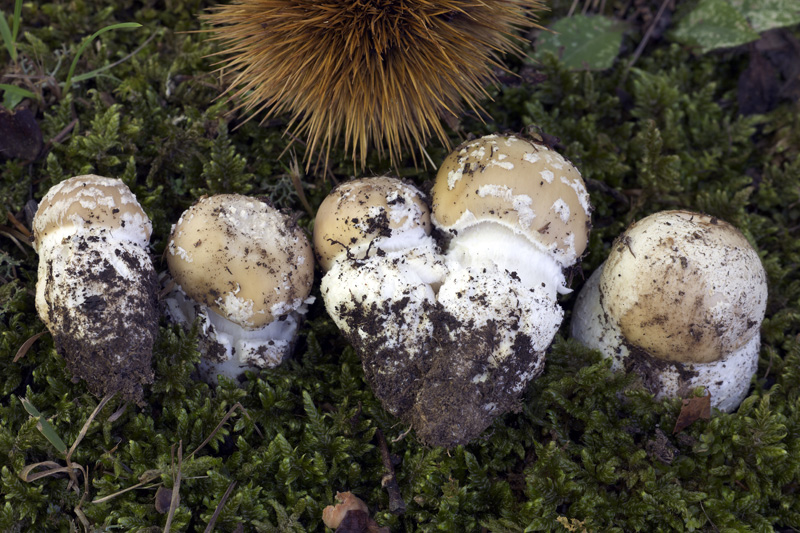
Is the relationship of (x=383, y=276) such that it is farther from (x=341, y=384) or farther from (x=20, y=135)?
(x=20, y=135)

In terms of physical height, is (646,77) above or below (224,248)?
above

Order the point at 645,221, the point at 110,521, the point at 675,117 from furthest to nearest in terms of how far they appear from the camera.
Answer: the point at 675,117 → the point at 645,221 → the point at 110,521

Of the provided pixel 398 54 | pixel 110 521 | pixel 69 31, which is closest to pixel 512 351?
pixel 398 54

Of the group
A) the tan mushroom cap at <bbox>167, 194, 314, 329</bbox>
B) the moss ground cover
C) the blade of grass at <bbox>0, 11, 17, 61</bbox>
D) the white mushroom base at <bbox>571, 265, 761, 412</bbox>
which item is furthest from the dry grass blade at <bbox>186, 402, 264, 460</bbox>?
the blade of grass at <bbox>0, 11, 17, 61</bbox>

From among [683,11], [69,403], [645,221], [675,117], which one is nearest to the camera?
[69,403]

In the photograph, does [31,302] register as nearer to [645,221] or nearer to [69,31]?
Result: [69,31]

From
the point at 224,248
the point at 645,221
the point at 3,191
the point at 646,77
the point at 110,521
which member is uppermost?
the point at 646,77

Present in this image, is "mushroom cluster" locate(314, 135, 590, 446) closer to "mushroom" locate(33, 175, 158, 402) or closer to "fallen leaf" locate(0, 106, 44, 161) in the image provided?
"mushroom" locate(33, 175, 158, 402)
